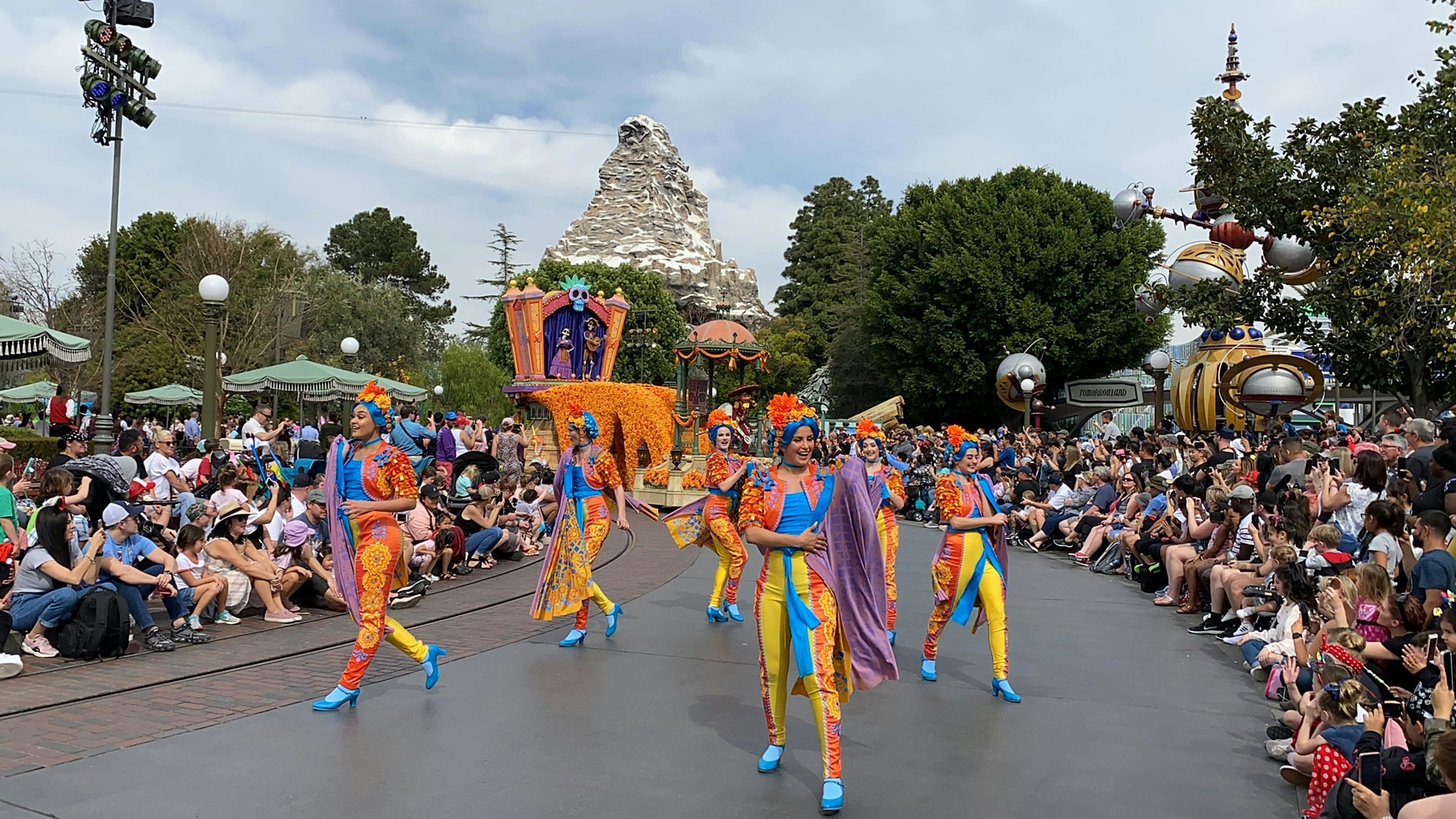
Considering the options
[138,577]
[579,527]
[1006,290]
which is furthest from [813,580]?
[1006,290]

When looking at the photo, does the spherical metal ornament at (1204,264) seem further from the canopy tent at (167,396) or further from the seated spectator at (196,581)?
the canopy tent at (167,396)

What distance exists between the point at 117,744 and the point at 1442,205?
13335mm

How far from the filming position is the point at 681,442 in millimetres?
25734

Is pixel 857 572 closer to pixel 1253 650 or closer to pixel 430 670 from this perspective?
pixel 430 670

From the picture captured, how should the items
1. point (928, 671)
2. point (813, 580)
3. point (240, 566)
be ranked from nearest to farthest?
point (813, 580) → point (928, 671) → point (240, 566)

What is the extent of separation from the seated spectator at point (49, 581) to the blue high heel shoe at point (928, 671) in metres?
5.74

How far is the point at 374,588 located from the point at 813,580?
2.80m

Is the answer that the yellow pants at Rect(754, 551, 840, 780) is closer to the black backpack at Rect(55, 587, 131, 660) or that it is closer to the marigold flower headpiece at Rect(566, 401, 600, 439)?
the marigold flower headpiece at Rect(566, 401, 600, 439)

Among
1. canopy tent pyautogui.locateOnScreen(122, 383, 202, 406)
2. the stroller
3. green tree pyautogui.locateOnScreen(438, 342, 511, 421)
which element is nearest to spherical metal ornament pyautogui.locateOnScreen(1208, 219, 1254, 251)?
the stroller

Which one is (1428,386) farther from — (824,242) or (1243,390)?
(824,242)

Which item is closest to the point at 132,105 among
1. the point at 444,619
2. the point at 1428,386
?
the point at 444,619

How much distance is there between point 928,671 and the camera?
7.35 m

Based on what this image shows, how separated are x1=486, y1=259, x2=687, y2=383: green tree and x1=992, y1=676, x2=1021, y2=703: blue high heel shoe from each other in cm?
4973

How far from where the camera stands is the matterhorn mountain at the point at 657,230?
83062 millimetres
